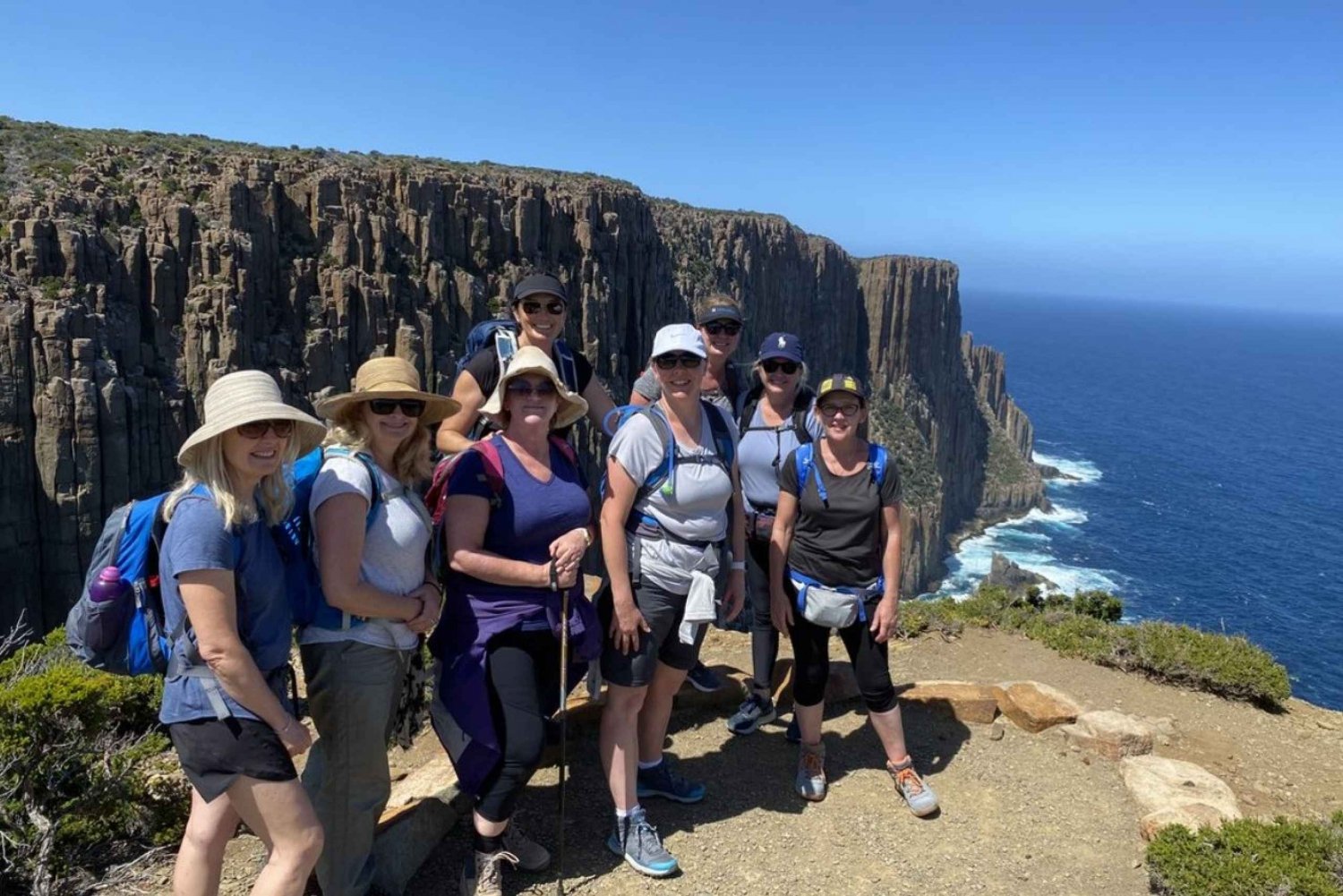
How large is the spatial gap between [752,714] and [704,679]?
0.55 metres

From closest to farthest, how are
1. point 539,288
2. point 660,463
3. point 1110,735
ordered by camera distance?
point 660,463 → point 539,288 → point 1110,735

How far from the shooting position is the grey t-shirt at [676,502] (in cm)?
448

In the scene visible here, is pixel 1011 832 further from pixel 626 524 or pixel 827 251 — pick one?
pixel 827 251

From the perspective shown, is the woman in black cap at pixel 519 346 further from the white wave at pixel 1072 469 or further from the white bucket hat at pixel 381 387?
the white wave at pixel 1072 469

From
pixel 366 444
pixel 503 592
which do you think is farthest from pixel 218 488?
pixel 503 592

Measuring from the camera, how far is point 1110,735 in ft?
21.5

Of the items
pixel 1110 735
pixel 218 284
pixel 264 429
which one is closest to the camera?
A: pixel 264 429

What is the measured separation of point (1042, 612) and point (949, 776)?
5.00 metres

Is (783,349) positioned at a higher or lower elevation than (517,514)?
higher

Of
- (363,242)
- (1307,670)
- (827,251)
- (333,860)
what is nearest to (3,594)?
(363,242)

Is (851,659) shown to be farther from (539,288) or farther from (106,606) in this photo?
(106,606)

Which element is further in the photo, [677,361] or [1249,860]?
[1249,860]

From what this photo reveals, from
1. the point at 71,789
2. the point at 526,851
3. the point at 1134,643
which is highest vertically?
the point at 71,789

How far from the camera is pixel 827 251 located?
84062 mm
